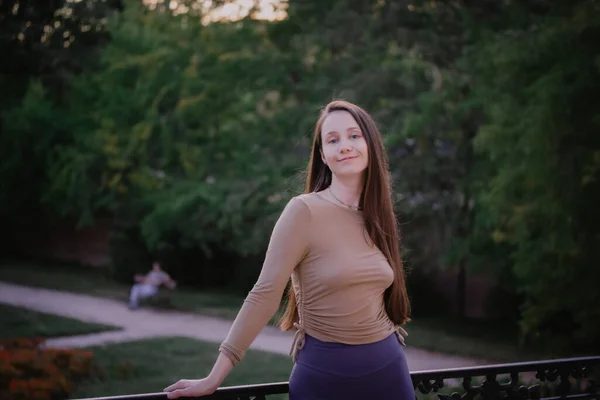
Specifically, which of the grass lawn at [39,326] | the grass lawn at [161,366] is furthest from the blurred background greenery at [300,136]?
the grass lawn at [39,326]

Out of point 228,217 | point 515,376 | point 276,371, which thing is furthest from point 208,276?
point 515,376

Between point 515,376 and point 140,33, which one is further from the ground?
point 140,33

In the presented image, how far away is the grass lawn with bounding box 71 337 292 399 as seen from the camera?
452 inches

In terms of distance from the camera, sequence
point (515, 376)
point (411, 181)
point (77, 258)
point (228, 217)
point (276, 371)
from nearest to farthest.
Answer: point (515, 376)
point (276, 371)
point (411, 181)
point (228, 217)
point (77, 258)

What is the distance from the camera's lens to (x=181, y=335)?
15.6 meters

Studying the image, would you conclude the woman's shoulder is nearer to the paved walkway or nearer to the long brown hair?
the long brown hair

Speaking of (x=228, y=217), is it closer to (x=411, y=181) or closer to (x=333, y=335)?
(x=411, y=181)

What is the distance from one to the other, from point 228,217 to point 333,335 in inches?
677

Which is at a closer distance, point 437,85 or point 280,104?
point 437,85

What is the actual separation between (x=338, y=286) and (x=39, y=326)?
14.6 m

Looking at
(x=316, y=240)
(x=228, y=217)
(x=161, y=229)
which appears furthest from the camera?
(x=161, y=229)

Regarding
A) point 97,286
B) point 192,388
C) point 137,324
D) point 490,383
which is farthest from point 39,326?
point 192,388

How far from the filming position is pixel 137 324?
16750mm

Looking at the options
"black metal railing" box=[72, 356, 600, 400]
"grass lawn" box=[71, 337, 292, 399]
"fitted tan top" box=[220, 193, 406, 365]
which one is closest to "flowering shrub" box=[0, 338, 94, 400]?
"grass lawn" box=[71, 337, 292, 399]
